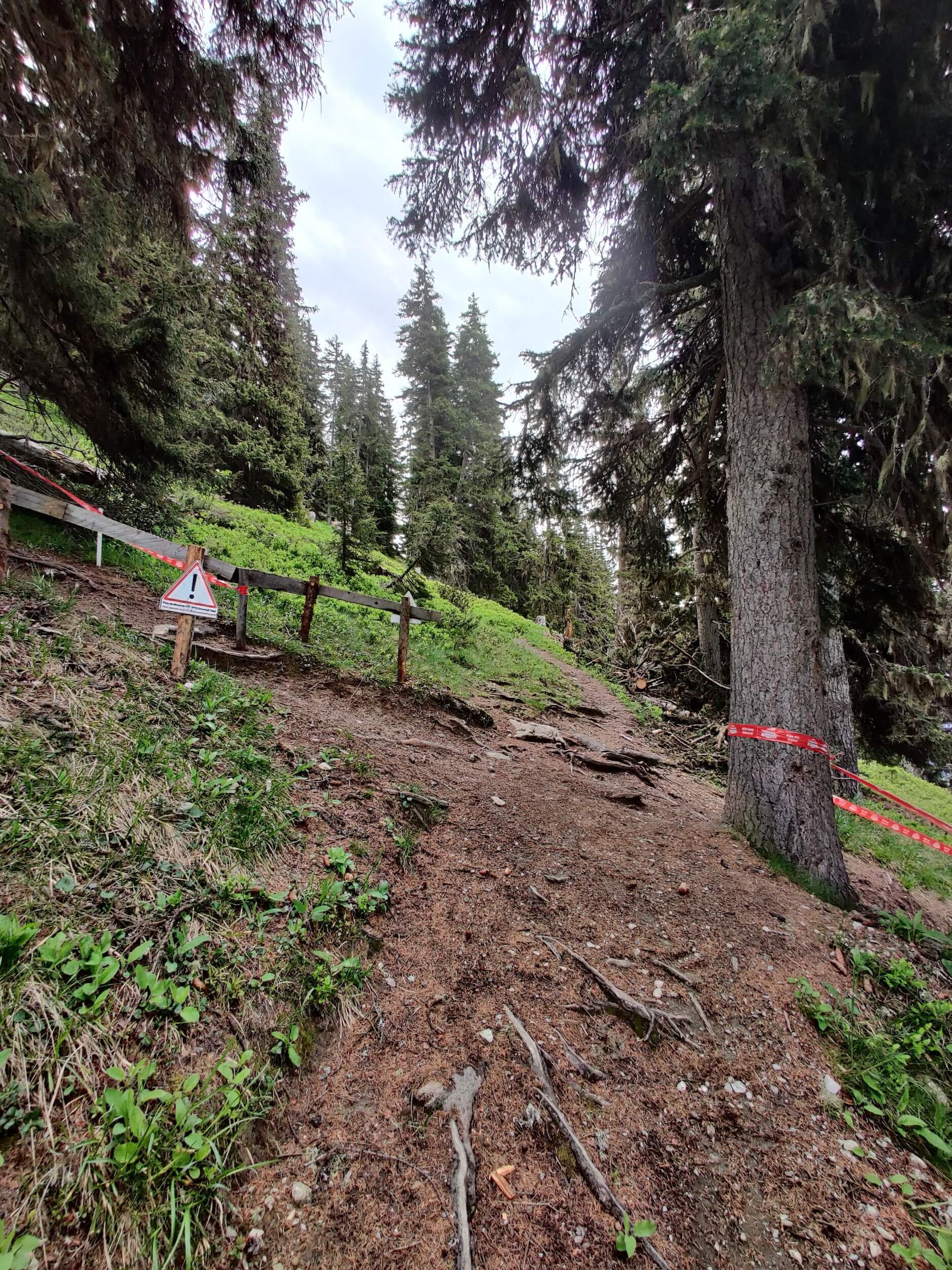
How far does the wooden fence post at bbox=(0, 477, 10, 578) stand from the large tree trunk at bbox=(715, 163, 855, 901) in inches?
263

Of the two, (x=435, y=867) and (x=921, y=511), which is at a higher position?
(x=921, y=511)

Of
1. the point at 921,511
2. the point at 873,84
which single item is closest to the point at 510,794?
the point at 921,511

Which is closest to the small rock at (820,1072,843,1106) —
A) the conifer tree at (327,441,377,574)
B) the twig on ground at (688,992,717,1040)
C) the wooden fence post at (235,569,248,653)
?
the twig on ground at (688,992,717,1040)

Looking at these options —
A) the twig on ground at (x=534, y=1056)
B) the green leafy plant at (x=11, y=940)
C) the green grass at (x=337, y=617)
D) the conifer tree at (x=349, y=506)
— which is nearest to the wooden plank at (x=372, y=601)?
the green grass at (x=337, y=617)

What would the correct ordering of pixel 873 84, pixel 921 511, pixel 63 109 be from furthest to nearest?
1. pixel 921 511
2. pixel 63 109
3. pixel 873 84

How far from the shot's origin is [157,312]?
5680mm

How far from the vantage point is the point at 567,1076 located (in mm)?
2227

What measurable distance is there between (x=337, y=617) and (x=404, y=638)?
2.52 m

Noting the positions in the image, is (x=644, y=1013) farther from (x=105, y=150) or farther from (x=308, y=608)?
(x=105, y=150)

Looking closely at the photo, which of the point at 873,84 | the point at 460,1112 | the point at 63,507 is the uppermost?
the point at 873,84

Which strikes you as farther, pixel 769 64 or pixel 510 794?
pixel 510 794

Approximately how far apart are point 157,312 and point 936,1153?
352 inches

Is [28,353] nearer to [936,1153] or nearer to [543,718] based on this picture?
[543,718]

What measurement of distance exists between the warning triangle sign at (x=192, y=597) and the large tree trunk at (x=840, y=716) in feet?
30.8
